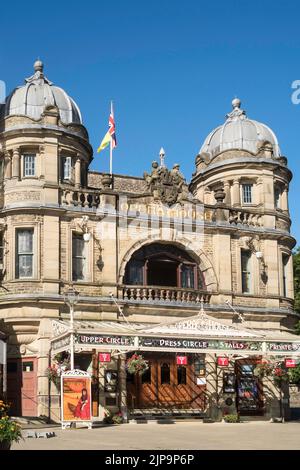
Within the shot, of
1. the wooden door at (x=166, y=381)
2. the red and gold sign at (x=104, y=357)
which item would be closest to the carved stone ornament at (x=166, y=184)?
the wooden door at (x=166, y=381)

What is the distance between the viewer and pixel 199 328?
107 ft

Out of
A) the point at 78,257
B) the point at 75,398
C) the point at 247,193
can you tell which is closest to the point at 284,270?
the point at 247,193

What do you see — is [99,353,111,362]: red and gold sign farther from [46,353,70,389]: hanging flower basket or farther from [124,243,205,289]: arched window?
[124,243,205,289]: arched window

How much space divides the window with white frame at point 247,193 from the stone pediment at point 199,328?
796 centimetres

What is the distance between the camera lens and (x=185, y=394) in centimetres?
3478

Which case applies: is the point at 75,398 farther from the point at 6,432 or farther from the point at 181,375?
the point at 6,432

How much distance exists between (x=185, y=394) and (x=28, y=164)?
11.9 metres

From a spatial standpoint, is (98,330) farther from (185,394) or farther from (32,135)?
(32,135)

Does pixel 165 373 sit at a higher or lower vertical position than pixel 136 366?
lower

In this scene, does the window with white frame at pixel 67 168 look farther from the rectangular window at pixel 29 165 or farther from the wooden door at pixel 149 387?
the wooden door at pixel 149 387

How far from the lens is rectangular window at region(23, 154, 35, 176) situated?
34.1m

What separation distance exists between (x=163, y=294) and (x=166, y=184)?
4.93 metres

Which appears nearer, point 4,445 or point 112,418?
point 4,445
